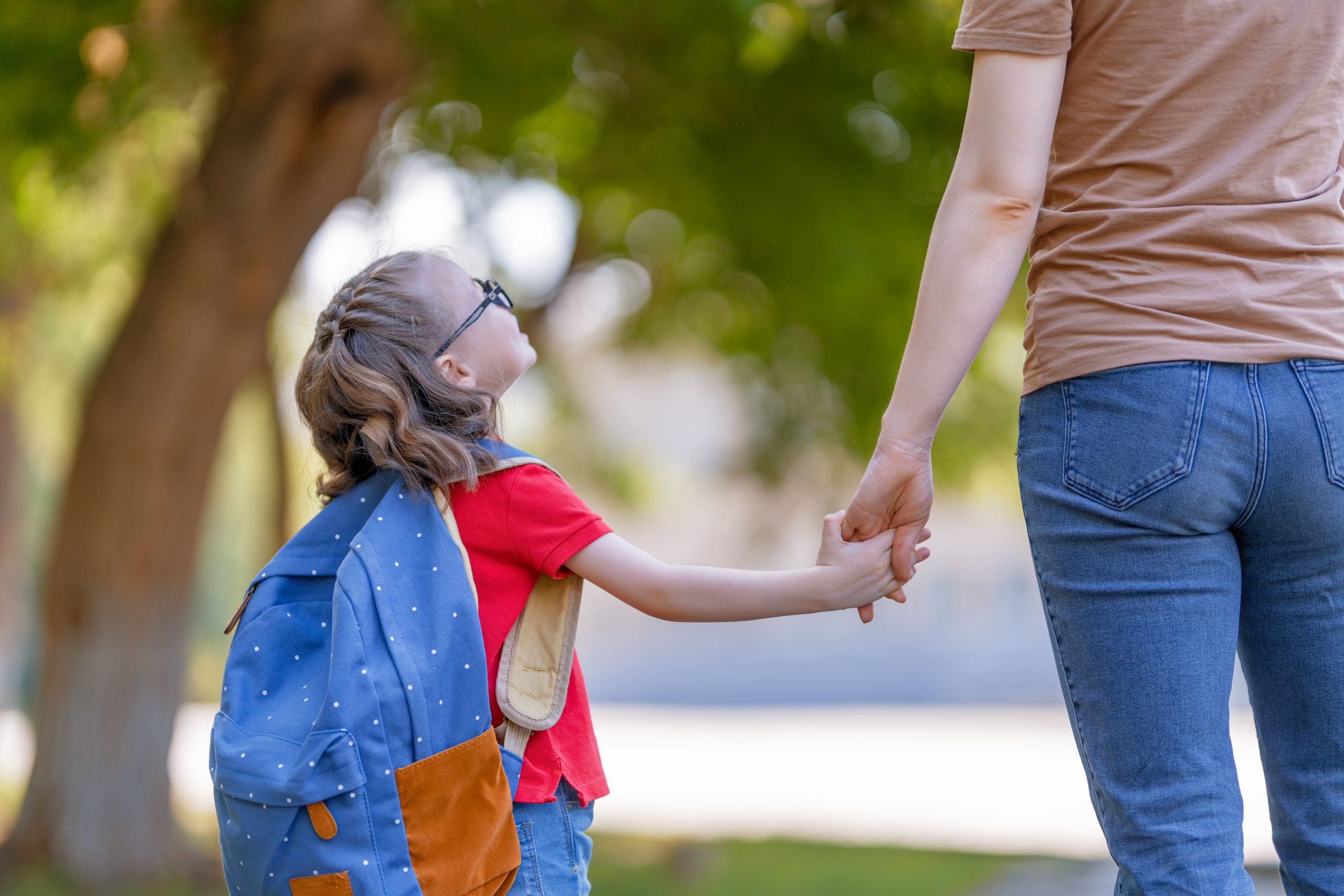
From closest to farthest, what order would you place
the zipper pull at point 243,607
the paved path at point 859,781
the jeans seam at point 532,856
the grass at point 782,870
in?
the jeans seam at point 532,856 < the zipper pull at point 243,607 < the grass at point 782,870 < the paved path at point 859,781

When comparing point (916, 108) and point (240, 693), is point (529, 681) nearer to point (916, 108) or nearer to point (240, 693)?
point (240, 693)

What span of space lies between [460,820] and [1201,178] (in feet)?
4.37

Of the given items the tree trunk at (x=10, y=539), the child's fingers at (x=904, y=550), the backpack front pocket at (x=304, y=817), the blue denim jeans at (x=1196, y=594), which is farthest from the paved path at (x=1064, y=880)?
the tree trunk at (x=10, y=539)

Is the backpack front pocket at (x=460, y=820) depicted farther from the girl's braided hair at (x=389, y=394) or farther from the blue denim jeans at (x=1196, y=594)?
the blue denim jeans at (x=1196, y=594)

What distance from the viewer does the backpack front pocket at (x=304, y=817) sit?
1.75 meters

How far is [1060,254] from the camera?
5.55 ft

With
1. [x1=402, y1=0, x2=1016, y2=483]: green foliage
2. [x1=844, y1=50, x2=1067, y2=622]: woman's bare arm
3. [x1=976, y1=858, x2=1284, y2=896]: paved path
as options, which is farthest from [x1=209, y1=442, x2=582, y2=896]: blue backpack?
[x1=976, y1=858, x2=1284, y2=896]: paved path

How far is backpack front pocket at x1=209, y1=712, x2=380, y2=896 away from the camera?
1755 mm

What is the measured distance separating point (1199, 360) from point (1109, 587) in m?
0.31

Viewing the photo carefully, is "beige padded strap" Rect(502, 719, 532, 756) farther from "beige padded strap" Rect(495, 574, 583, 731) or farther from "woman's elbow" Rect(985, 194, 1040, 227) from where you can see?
"woman's elbow" Rect(985, 194, 1040, 227)

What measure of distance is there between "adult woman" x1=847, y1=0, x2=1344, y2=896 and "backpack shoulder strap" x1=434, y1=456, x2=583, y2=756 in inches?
28.1

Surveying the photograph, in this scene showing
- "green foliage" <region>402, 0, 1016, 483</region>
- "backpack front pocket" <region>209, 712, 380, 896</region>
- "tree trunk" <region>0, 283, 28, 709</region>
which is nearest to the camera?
A: "backpack front pocket" <region>209, 712, 380, 896</region>

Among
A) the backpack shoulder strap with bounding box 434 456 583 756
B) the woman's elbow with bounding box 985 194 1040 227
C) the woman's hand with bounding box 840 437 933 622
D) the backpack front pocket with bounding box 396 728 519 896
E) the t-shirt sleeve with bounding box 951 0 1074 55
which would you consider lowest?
the backpack front pocket with bounding box 396 728 519 896

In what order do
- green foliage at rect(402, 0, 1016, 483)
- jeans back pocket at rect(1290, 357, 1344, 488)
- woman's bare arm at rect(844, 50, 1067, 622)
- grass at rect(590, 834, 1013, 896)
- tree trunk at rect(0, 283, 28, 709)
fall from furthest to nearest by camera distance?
tree trunk at rect(0, 283, 28, 709)
grass at rect(590, 834, 1013, 896)
green foliage at rect(402, 0, 1016, 483)
woman's bare arm at rect(844, 50, 1067, 622)
jeans back pocket at rect(1290, 357, 1344, 488)
